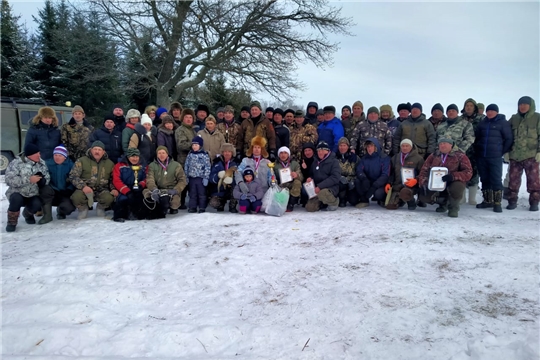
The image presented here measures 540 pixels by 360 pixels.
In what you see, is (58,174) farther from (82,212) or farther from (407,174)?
(407,174)

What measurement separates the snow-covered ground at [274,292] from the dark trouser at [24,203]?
0.43 m

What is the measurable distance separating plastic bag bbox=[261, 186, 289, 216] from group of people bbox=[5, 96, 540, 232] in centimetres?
13

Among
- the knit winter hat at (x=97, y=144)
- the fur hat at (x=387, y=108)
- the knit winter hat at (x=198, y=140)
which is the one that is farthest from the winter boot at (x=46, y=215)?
the fur hat at (x=387, y=108)

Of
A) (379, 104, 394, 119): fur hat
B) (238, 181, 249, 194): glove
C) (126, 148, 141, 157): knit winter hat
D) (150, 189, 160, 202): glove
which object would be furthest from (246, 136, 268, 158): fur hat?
(379, 104, 394, 119): fur hat

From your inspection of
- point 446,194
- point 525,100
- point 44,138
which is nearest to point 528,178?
point 525,100

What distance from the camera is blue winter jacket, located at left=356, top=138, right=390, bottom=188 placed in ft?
24.0

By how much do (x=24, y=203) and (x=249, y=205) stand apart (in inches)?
→ 153

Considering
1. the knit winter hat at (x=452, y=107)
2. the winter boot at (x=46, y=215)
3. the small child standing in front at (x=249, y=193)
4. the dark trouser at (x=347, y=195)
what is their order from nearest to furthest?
the winter boot at (x=46, y=215) → the small child standing in front at (x=249, y=193) → the knit winter hat at (x=452, y=107) → the dark trouser at (x=347, y=195)

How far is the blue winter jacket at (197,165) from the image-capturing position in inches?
276

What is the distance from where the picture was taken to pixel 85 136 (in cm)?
725

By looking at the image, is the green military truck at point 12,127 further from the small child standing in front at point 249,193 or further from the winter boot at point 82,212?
the small child standing in front at point 249,193

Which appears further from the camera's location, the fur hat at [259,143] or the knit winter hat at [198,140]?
the fur hat at [259,143]

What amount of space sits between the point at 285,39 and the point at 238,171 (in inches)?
543

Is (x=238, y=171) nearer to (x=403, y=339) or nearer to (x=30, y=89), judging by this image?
(x=403, y=339)
